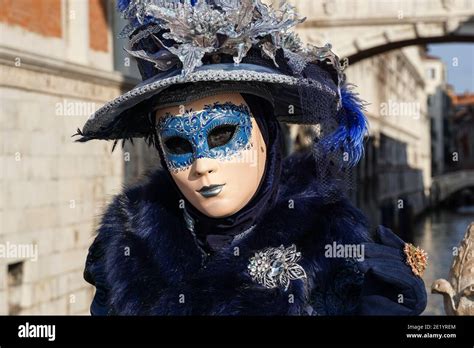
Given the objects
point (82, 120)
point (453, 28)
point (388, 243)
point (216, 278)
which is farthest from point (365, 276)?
point (453, 28)

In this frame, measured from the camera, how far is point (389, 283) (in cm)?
222

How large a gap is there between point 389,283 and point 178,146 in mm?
645

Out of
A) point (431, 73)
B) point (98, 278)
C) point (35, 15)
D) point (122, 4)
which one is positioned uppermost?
point (431, 73)

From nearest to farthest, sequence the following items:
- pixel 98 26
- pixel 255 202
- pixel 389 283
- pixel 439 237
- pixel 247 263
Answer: pixel 389 283 → pixel 247 263 → pixel 255 202 → pixel 98 26 → pixel 439 237

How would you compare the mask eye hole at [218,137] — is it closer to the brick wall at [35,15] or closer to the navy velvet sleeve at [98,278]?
the navy velvet sleeve at [98,278]

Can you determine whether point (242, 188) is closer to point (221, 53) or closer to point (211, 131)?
point (211, 131)

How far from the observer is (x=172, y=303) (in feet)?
7.75

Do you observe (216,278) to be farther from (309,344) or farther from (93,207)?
(93,207)

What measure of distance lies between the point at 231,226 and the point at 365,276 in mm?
374

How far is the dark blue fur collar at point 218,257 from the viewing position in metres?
2.30

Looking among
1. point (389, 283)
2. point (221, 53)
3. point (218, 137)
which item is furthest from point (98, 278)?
point (389, 283)

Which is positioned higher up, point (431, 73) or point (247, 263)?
point (431, 73)

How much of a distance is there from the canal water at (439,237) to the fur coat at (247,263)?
5801 mm

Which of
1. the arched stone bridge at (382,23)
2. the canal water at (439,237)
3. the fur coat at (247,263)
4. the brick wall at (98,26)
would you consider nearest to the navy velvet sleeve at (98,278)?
the fur coat at (247,263)
